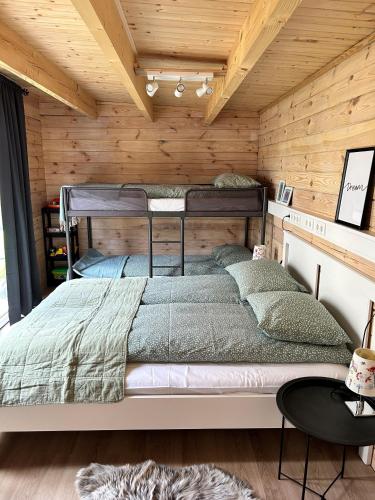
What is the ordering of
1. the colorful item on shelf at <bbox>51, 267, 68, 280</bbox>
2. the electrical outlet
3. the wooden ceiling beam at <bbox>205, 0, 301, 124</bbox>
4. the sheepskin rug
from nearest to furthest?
the wooden ceiling beam at <bbox>205, 0, 301, 124</bbox>, the sheepskin rug, the electrical outlet, the colorful item on shelf at <bbox>51, 267, 68, 280</bbox>

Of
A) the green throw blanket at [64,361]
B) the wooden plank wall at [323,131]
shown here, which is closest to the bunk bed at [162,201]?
the wooden plank wall at [323,131]

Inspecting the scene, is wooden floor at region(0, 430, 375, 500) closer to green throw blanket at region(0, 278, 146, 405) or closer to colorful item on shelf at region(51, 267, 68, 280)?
green throw blanket at region(0, 278, 146, 405)

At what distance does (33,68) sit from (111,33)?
984 mm

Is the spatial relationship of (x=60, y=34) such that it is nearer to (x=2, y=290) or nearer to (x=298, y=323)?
(x=298, y=323)

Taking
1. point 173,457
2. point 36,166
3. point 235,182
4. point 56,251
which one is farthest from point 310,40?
point 56,251

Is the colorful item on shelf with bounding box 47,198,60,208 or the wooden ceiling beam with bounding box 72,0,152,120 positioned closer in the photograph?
the wooden ceiling beam with bounding box 72,0,152,120

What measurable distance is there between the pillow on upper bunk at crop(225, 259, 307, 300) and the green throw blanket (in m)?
0.81

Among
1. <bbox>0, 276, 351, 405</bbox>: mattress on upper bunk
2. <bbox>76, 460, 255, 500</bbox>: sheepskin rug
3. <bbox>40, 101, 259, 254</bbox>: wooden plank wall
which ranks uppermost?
<bbox>40, 101, 259, 254</bbox>: wooden plank wall

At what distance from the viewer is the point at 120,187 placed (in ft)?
11.5

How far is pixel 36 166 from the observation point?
4.04m

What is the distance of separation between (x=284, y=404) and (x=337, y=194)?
1293 millimetres

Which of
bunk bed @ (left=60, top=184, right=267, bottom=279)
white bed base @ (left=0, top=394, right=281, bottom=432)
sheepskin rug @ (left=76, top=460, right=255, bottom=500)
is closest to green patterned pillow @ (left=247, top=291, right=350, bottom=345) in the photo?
white bed base @ (left=0, top=394, right=281, bottom=432)

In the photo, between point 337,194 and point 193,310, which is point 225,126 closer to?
point 337,194

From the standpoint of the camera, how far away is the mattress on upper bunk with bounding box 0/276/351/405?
66.9 inches
